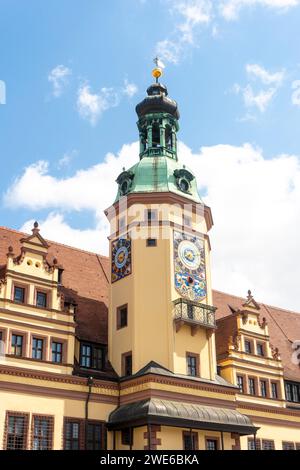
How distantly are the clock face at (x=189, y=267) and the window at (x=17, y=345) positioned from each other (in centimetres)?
796

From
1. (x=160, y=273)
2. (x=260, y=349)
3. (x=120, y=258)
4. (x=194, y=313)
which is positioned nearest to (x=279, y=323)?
(x=260, y=349)

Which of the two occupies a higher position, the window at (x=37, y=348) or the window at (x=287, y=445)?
the window at (x=37, y=348)

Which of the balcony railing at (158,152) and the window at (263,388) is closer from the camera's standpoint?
the window at (263,388)

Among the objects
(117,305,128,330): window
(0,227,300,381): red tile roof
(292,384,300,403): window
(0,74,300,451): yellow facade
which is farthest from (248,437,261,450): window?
(117,305,128,330): window

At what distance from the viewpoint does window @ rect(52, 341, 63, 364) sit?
3000cm

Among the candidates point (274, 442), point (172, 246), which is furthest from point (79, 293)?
point (274, 442)

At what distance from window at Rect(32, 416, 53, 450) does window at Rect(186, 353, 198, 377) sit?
711cm

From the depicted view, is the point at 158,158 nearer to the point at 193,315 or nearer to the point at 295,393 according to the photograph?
Answer: the point at 193,315

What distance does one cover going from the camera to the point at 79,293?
1361 inches

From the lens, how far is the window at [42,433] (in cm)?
2791

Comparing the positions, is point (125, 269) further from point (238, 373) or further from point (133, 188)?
point (238, 373)

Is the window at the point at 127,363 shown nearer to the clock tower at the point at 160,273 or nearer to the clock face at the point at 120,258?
the clock tower at the point at 160,273

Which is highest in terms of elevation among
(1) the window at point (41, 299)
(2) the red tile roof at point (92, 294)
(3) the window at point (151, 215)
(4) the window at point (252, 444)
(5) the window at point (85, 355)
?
(3) the window at point (151, 215)

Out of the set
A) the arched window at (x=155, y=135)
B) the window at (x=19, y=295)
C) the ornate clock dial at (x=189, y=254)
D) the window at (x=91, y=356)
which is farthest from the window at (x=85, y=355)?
the arched window at (x=155, y=135)
